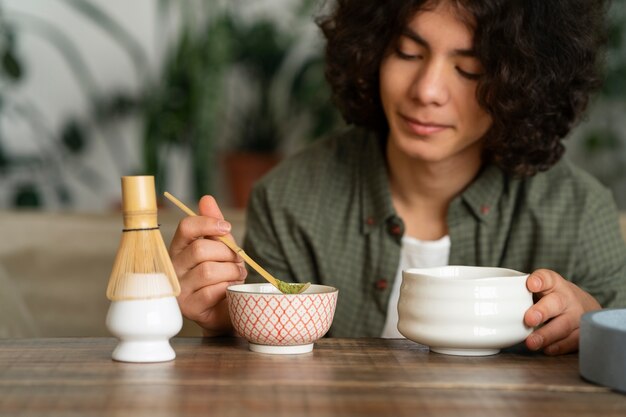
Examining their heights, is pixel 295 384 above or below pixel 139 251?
below

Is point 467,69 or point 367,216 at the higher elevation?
point 467,69

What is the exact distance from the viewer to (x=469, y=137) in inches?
61.4

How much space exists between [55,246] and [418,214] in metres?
0.88

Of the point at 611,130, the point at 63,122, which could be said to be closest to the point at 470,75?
the point at 611,130

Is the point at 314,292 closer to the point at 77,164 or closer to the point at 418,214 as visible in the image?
the point at 418,214

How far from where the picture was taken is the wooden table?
820 mm

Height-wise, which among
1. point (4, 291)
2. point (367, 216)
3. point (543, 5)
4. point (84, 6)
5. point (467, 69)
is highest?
point (84, 6)

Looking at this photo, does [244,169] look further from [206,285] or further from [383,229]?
[206,285]

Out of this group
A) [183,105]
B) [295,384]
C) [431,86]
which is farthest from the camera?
[183,105]

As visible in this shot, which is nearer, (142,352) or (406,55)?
→ (142,352)

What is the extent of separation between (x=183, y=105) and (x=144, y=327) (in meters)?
2.58

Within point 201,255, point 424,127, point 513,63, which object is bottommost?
point 201,255

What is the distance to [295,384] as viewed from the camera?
35.4 inches

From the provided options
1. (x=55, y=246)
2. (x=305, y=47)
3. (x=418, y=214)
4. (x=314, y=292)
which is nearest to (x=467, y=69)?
(x=418, y=214)
